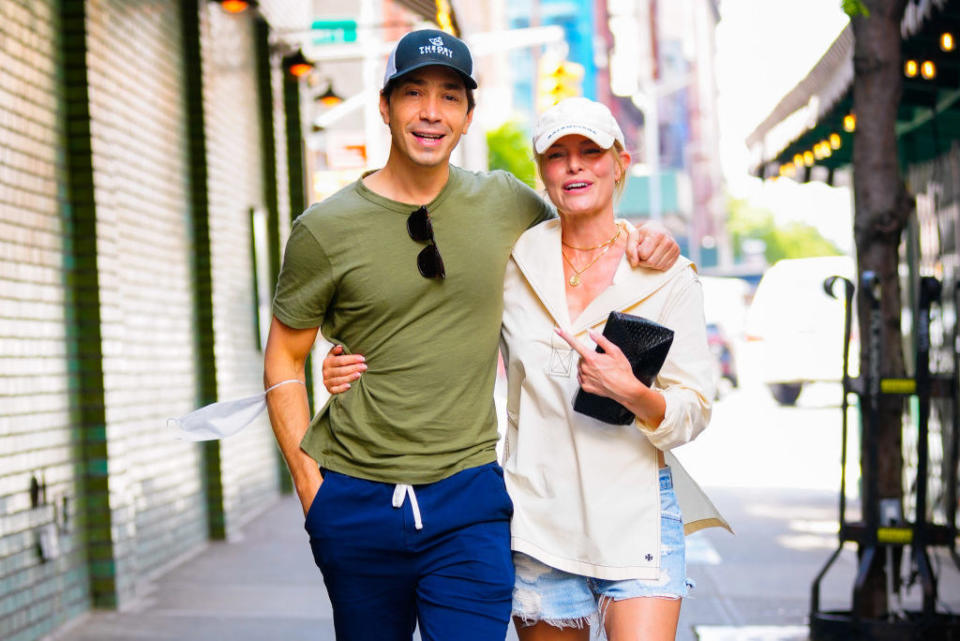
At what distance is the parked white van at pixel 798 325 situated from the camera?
21.0 m

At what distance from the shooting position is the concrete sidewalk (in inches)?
255

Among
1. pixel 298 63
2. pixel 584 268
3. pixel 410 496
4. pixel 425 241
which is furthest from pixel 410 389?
pixel 298 63

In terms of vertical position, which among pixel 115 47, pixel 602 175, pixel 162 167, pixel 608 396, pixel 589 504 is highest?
pixel 115 47

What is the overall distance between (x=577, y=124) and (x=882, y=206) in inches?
114

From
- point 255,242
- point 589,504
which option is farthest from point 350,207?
point 255,242

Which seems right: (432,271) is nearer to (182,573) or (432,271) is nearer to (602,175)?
(602,175)

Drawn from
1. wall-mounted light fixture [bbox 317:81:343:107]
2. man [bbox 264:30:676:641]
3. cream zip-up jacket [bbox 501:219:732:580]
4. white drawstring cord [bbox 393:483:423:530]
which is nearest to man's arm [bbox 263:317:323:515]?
man [bbox 264:30:676:641]

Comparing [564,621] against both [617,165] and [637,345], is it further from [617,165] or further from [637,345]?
[617,165]

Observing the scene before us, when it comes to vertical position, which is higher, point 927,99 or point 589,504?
point 927,99

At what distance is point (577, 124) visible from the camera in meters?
3.31

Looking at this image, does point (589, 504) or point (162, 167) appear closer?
point (589, 504)

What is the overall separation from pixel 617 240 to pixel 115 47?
5.12m

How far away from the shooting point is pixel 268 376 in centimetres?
345

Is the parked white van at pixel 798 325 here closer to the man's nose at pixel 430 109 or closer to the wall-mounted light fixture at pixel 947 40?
the wall-mounted light fixture at pixel 947 40
